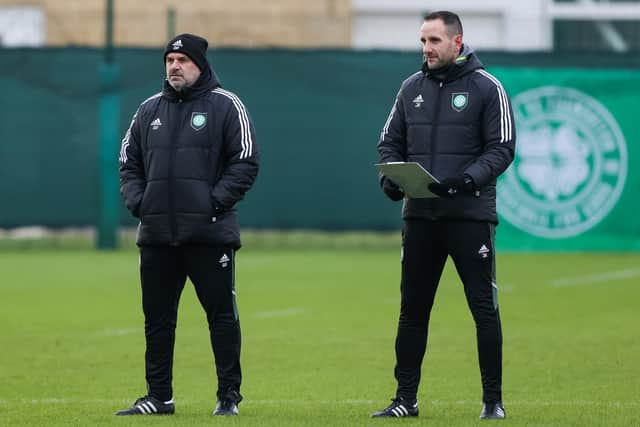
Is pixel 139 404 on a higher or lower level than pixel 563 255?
higher

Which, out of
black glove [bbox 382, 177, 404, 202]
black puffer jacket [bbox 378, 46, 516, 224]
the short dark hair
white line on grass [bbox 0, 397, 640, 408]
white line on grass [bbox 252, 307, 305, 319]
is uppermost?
the short dark hair

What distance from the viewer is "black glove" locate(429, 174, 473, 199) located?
7.60 meters

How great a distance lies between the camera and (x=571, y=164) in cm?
2002

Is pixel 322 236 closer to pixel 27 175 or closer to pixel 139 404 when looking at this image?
pixel 27 175

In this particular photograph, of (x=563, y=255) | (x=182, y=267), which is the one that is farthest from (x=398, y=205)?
(x=182, y=267)

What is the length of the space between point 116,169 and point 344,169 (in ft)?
10.1

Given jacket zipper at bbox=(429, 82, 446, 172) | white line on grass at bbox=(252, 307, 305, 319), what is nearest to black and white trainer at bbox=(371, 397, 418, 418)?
jacket zipper at bbox=(429, 82, 446, 172)

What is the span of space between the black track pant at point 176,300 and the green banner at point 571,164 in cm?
1223

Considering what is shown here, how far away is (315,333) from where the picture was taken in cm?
1212

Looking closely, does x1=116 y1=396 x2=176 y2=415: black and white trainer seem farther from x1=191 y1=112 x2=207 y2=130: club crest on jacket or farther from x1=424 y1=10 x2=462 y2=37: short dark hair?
x1=424 y1=10 x2=462 y2=37: short dark hair

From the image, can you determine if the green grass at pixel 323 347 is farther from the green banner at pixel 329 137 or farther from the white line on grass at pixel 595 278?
the green banner at pixel 329 137

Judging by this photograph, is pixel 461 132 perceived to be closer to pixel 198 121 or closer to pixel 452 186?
pixel 452 186

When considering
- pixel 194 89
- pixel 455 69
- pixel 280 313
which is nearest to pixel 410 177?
pixel 455 69

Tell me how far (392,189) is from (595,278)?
9.50 m
